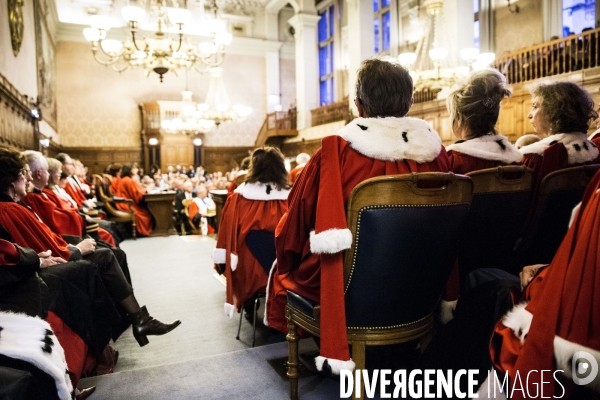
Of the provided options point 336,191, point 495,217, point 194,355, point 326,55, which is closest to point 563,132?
point 495,217

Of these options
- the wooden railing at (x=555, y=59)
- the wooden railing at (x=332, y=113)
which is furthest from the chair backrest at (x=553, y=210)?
the wooden railing at (x=332, y=113)

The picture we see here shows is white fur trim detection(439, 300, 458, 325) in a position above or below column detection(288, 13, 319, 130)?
below

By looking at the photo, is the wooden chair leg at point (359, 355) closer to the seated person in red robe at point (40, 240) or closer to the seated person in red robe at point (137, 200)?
the seated person in red robe at point (40, 240)

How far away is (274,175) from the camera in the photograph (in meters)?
3.42

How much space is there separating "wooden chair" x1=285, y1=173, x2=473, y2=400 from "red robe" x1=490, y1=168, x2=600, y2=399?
1.57 feet

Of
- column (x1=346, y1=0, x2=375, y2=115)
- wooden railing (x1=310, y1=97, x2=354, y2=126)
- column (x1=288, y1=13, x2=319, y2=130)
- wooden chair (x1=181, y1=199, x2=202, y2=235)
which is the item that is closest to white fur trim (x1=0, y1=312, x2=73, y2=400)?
wooden chair (x1=181, y1=199, x2=202, y2=235)

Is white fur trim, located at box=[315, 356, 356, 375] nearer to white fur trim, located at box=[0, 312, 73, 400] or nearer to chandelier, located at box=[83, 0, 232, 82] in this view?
white fur trim, located at box=[0, 312, 73, 400]

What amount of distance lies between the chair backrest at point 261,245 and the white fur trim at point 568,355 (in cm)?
226

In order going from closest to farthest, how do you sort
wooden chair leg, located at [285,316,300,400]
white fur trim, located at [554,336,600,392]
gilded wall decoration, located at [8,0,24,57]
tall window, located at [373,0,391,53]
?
1. white fur trim, located at [554,336,600,392]
2. wooden chair leg, located at [285,316,300,400]
3. gilded wall decoration, located at [8,0,24,57]
4. tall window, located at [373,0,391,53]

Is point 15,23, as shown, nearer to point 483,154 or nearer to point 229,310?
point 229,310

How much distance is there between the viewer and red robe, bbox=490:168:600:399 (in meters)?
1.16

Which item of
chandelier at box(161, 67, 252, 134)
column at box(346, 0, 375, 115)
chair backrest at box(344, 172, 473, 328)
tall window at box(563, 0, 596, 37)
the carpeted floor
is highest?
column at box(346, 0, 375, 115)

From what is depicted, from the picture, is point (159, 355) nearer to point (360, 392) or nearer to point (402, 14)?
point (360, 392)

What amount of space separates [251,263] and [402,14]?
1198cm
